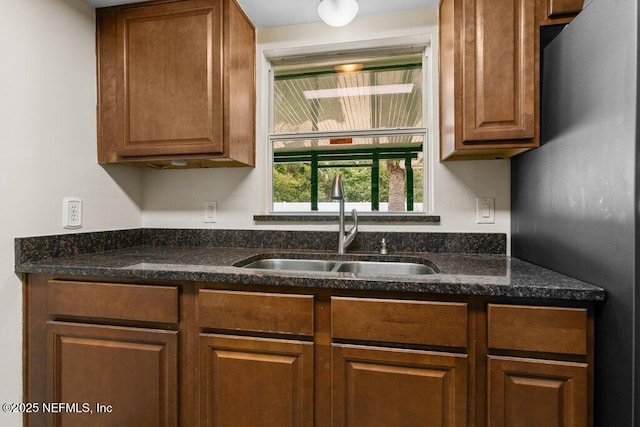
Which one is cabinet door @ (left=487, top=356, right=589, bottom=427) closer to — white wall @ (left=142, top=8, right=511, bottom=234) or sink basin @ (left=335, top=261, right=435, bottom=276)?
sink basin @ (left=335, top=261, right=435, bottom=276)

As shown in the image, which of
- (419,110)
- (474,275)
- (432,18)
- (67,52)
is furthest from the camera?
(419,110)

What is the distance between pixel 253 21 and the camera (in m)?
1.85

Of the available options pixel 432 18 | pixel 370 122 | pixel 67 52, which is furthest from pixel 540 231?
pixel 67 52

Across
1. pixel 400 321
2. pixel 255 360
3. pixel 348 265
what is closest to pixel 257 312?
pixel 255 360

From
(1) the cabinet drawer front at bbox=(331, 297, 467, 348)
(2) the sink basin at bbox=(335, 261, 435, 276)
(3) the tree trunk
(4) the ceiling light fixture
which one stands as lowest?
(1) the cabinet drawer front at bbox=(331, 297, 467, 348)

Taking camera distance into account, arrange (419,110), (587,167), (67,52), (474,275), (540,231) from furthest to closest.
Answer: (419,110)
(67,52)
(540,231)
(474,275)
(587,167)

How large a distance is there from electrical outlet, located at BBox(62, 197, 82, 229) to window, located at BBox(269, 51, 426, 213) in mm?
982

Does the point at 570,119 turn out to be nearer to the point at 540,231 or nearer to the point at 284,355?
the point at 540,231

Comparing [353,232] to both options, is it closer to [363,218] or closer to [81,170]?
[363,218]

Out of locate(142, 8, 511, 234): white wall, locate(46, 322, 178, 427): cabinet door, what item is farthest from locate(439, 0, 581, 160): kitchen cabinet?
locate(46, 322, 178, 427): cabinet door

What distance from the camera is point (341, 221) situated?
168 cm

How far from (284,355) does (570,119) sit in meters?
1.26

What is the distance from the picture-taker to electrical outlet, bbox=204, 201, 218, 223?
1.95 m

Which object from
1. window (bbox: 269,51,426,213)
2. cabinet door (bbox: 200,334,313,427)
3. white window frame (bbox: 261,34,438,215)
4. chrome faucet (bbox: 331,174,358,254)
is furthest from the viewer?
window (bbox: 269,51,426,213)
